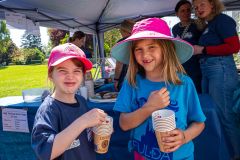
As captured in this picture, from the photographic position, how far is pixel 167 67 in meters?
1.30

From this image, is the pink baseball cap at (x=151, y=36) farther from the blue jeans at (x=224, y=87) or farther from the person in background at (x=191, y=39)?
the person in background at (x=191, y=39)

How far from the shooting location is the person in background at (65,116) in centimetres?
108

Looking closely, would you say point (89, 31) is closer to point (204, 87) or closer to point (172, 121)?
point (204, 87)

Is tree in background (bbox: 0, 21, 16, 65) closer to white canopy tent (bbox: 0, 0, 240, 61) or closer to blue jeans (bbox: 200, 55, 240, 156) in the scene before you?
white canopy tent (bbox: 0, 0, 240, 61)

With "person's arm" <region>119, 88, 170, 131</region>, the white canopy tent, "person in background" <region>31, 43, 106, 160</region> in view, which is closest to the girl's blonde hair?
"person's arm" <region>119, 88, 170, 131</region>

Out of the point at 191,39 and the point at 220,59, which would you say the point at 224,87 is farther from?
the point at 191,39

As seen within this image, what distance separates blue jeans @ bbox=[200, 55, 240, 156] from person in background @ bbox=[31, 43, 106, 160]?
133 centimetres

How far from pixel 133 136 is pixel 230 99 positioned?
4.14 feet

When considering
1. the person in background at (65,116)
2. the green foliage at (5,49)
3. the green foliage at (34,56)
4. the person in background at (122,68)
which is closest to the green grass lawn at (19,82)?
the person in background at (122,68)

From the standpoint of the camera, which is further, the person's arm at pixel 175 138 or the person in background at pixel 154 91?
the person in background at pixel 154 91

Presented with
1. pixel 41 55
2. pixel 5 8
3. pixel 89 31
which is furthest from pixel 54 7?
pixel 41 55

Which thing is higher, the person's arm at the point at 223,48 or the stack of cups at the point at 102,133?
the person's arm at the point at 223,48

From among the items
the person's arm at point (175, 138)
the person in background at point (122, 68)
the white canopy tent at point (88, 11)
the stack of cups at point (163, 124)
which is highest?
the white canopy tent at point (88, 11)

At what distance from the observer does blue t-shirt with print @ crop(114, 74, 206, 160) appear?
4.16 ft
